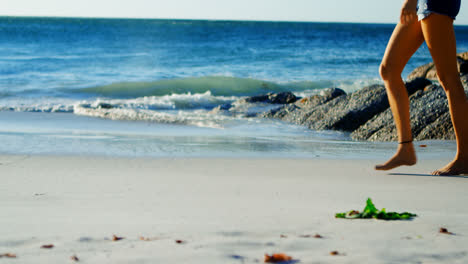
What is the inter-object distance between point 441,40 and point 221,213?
5.85 feet

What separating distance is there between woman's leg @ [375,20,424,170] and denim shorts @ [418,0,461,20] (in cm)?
13

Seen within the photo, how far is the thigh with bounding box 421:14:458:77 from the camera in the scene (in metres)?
3.25

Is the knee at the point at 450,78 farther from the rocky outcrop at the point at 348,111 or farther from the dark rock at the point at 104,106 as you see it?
the dark rock at the point at 104,106

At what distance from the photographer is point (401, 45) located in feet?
11.2

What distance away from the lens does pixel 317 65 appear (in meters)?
25.9

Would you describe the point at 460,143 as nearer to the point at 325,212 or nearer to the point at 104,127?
the point at 325,212

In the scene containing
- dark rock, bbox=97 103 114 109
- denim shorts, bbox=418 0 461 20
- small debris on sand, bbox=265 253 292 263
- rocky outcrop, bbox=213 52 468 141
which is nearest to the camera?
small debris on sand, bbox=265 253 292 263

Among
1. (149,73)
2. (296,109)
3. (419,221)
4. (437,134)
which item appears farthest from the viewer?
(149,73)

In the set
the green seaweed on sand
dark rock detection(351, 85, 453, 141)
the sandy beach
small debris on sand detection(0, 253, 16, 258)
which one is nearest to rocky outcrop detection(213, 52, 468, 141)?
dark rock detection(351, 85, 453, 141)

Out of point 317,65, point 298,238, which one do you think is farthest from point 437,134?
point 317,65

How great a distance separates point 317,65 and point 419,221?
948 inches

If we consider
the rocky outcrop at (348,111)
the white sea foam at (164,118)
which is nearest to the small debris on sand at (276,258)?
the rocky outcrop at (348,111)

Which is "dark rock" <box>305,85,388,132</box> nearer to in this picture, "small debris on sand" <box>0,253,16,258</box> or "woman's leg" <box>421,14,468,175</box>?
"woman's leg" <box>421,14,468,175</box>

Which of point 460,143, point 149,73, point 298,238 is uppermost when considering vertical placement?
point 149,73
